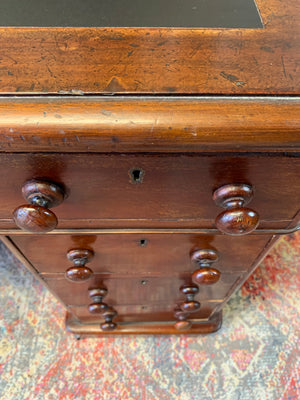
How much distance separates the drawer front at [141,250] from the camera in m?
0.50

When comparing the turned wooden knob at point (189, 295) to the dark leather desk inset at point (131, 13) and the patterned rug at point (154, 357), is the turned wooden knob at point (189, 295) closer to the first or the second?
the patterned rug at point (154, 357)

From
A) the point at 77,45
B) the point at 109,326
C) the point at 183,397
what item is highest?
the point at 77,45

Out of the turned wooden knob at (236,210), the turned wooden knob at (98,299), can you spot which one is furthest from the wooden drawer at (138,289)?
the turned wooden knob at (236,210)

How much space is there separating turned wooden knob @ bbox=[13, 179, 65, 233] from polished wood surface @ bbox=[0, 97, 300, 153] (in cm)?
6

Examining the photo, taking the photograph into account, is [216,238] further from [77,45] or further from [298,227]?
[77,45]

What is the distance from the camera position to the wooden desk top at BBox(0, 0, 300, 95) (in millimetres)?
306

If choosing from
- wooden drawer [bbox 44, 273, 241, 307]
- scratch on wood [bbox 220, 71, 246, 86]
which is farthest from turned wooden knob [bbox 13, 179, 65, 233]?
wooden drawer [bbox 44, 273, 241, 307]

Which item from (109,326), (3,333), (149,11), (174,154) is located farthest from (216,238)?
(3,333)

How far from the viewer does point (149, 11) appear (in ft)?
1.25

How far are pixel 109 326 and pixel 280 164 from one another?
71 cm

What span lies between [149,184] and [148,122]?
0.10 m

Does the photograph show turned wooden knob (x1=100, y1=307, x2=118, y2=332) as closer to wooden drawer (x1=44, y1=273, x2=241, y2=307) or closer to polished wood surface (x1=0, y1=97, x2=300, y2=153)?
wooden drawer (x1=44, y1=273, x2=241, y2=307)

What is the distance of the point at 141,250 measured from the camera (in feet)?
1.78

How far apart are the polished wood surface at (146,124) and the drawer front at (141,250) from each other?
216 millimetres
